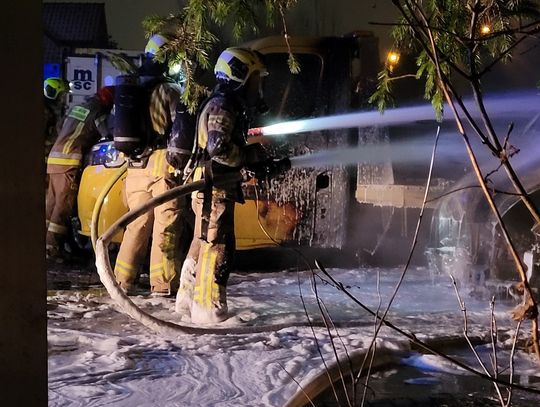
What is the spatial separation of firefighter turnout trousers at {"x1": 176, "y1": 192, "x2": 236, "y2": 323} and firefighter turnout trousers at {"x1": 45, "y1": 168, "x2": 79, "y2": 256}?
9.25ft

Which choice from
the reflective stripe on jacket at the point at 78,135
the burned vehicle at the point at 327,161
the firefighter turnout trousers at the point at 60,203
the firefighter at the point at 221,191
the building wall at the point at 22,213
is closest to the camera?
the building wall at the point at 22,213

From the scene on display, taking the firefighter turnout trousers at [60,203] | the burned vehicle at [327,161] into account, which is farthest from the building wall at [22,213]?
the firefighter turnout trousers at [60,203]

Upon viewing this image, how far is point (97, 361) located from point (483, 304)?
12.1 feet

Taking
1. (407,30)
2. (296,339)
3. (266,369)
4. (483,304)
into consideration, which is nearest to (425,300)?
(483,304)

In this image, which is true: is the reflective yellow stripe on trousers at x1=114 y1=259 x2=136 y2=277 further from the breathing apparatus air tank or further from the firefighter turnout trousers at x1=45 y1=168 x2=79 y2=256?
the firefighter turnout trousers at x1=45 y1=168 x2=79 y2=256

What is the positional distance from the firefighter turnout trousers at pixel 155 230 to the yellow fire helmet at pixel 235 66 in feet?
4.00

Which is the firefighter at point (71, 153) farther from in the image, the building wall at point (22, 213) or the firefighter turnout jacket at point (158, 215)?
the building wall at point (22, 213)

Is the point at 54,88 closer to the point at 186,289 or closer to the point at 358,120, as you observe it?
the point at 358,120

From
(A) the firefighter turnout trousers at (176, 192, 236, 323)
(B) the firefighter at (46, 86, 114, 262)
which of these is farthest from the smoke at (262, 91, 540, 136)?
(A) the firefighter turnout trousers at (176, 192, 236, 323)

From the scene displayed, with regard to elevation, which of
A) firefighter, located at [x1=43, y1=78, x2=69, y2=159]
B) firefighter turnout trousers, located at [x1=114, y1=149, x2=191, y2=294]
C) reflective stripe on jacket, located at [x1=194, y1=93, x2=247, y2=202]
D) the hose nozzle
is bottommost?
firefighter turnout trousers, located at [x1=114, y1=149, x2=191, y2=294]

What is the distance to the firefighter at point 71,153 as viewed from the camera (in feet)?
23.9

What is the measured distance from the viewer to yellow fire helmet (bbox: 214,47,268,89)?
496 centimetres

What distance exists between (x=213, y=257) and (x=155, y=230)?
3.86ft

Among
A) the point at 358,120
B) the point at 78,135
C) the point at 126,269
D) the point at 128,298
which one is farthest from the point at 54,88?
the point at 128,298
